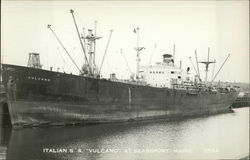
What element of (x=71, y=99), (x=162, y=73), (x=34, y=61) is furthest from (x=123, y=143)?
(x=162, y=73)

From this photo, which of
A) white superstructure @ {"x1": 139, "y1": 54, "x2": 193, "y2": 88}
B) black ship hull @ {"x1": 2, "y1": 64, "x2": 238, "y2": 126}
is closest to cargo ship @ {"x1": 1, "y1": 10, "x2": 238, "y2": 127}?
black ship hull @ {"x1": 2, "y1": 64, "x2": 238, "y2": 126}

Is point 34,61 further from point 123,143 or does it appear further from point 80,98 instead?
point 123,143

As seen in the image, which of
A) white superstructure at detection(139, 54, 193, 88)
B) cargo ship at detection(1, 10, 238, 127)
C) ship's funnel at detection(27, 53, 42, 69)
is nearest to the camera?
ship's funnel at detection(27, 53, 42, 69)

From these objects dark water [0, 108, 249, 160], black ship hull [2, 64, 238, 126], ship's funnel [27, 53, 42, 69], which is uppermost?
ship's funnel [27, 53, 42, 69]

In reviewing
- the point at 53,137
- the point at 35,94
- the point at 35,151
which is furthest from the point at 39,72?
the point at 35,151

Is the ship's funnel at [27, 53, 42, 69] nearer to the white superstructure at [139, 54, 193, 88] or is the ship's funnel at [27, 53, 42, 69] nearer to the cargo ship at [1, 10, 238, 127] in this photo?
the cargo ship at [1, 10, 238, 127]

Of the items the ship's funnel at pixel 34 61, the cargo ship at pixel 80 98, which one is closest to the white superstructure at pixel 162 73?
the cargo ship at pixel 80 98
